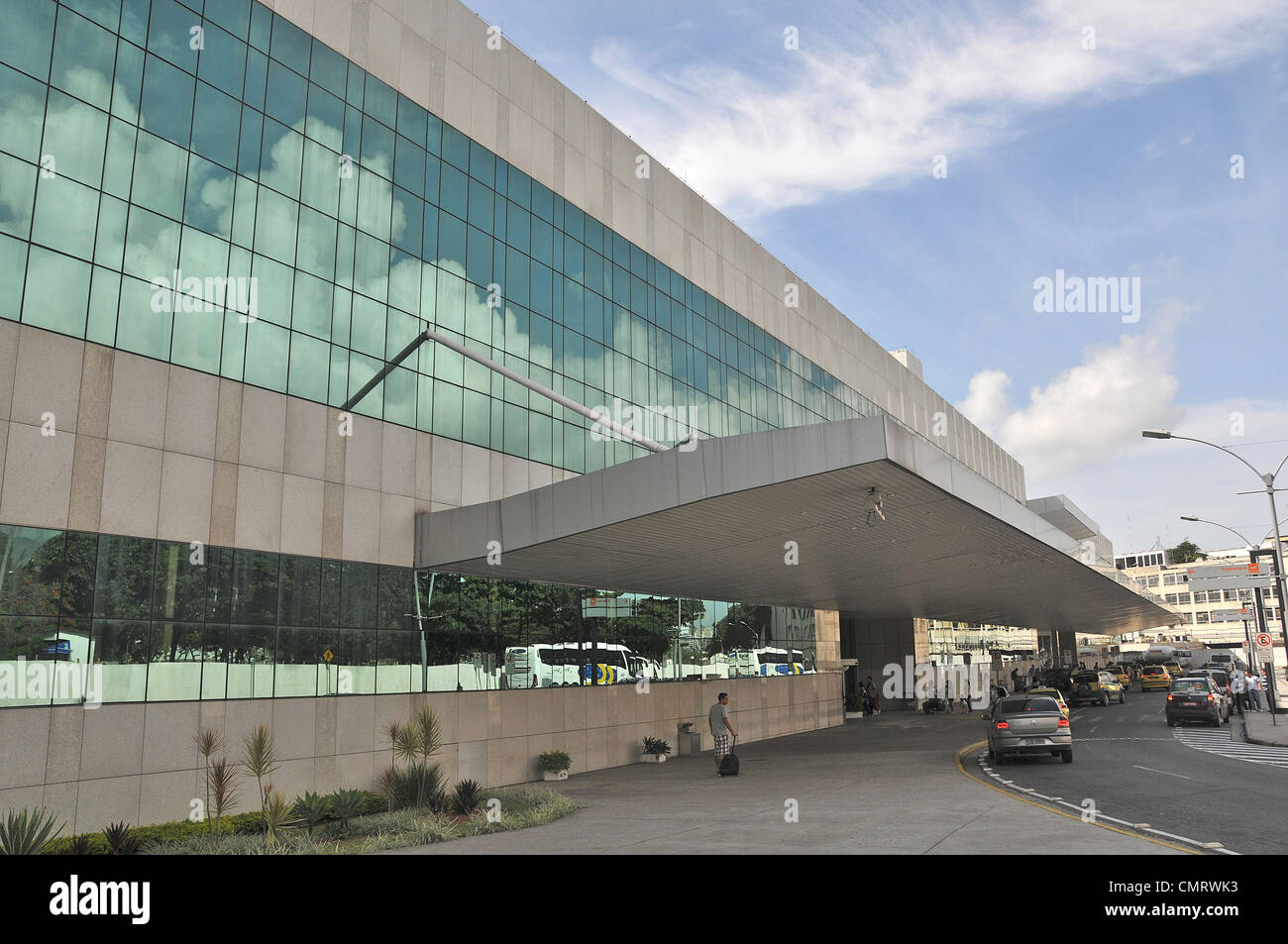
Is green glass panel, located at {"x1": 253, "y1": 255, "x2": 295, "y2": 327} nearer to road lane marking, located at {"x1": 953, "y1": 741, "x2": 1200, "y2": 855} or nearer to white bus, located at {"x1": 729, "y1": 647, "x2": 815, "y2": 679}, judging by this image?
road lane marking, located at {"x1": 953, "y1": 741, "x2": 1200, "y2": 855}

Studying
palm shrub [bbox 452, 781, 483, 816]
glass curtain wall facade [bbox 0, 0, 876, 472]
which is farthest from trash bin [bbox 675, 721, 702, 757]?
palm shrub [bbox 452, 781, 483, 816]

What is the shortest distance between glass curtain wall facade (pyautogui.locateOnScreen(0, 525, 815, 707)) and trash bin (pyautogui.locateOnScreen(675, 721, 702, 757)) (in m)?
2.89

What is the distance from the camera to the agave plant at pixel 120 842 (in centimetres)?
1294

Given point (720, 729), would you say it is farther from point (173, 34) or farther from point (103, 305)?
point (173, 34)

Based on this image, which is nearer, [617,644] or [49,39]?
[49,39]

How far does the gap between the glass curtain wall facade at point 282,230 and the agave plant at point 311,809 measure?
7621 mm

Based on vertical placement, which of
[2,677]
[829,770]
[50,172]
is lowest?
[829,770]

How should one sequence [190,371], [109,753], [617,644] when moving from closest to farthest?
[109,753], [190,371], [617,644]

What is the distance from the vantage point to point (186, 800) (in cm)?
1553

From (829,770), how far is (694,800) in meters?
6.43

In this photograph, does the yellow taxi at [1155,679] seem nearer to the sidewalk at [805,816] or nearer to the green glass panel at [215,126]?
the sidewalk at [805,816]

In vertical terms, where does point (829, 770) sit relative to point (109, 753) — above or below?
below
